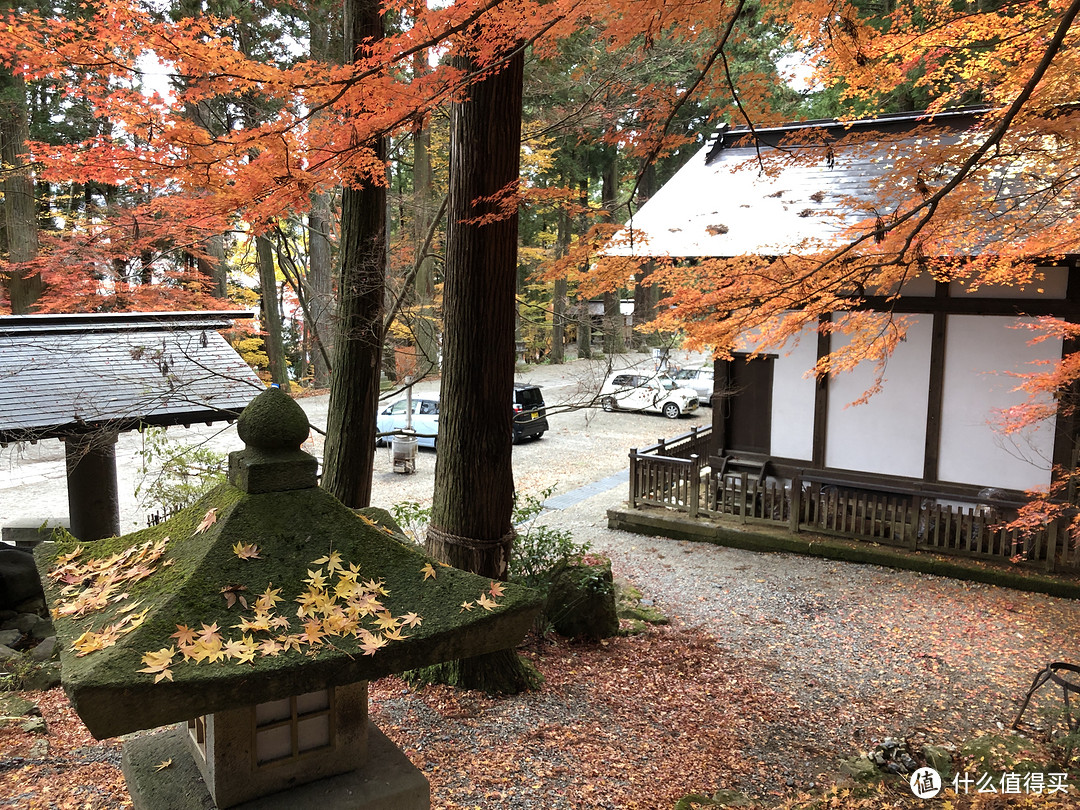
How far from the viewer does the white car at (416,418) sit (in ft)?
64.4

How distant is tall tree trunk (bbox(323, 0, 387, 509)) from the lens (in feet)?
26.2

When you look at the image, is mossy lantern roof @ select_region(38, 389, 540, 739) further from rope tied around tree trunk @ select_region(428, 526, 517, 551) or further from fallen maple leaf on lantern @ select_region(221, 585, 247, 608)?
rope tied around tree trunk @ select_region(428, 526, 517, 551)

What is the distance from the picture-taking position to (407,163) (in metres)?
29.0

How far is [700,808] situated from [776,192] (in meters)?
11.2

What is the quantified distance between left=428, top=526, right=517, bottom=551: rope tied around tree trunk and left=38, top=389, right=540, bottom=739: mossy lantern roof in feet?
10.6

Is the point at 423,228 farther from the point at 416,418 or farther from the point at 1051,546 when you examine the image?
the point at 1051,546

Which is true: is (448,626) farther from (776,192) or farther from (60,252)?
(60,252)

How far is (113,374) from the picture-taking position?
7.93 metres

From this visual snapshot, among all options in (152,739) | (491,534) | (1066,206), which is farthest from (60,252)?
(1066,206)

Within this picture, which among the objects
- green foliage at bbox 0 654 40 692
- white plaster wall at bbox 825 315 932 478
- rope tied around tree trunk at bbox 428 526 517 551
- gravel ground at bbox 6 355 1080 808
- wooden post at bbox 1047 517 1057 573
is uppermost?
white plaster wall at bbox 825 315 932 478

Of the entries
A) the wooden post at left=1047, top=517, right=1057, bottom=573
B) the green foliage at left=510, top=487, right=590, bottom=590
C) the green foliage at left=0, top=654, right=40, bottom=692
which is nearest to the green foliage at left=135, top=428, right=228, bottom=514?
the green foliage at left=0, top=654, right=40, bottom=692

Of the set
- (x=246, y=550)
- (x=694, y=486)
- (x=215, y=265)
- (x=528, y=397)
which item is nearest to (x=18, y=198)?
(x=215, y=265)

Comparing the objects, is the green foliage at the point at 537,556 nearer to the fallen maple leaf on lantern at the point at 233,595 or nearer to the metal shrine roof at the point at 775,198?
the metal shrine roof at the point at 775,198

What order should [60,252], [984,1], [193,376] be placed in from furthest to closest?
[60,252], [984,1], [193,376]
